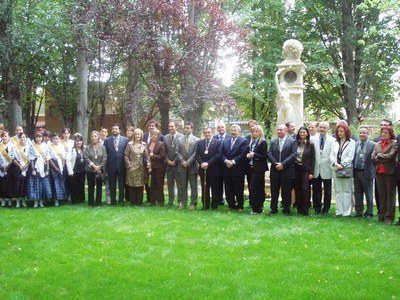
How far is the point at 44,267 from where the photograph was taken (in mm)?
5168

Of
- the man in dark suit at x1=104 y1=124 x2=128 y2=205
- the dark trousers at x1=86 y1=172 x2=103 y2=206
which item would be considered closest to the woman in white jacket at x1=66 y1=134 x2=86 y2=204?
the dark trousers at x1=86 y1=172 x2=103 y2=206

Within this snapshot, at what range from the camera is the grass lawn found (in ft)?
14.5

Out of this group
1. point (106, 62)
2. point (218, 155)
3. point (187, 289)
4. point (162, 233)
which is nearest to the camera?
point (187, 289)

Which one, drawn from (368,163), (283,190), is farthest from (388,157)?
(283,190)

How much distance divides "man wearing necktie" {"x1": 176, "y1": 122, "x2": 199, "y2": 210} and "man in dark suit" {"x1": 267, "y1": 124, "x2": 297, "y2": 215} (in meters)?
1.61

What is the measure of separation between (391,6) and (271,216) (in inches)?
170

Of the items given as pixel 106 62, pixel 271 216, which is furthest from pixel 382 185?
pixel 106 62

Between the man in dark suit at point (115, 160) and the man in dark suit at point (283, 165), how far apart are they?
10.7ft

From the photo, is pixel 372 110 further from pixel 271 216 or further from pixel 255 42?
pixel 271 216

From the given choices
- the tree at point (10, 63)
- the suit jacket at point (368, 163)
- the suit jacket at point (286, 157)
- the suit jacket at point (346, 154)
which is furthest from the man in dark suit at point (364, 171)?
the tree at point (10, 63)

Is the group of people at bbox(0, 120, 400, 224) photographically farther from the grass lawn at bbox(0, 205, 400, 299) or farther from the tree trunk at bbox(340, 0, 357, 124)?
the tree trunk at bbox(340, 0, 357, 124)

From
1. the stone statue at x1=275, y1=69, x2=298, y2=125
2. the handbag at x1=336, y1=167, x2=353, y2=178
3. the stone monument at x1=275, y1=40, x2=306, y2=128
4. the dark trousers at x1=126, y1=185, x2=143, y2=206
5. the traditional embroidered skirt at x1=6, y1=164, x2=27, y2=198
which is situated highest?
the stone monument at x1=275, y1=40, x2=306, y2=128

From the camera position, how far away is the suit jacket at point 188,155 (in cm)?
907

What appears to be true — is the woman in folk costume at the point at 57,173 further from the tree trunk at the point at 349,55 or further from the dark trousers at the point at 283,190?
the tree trunk at the point at 349,55
